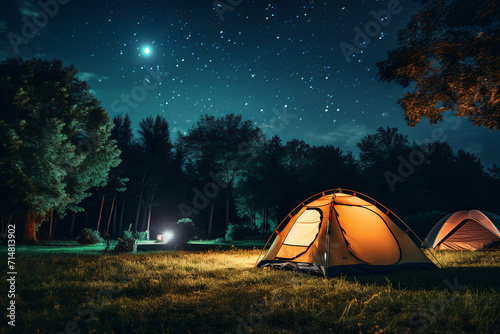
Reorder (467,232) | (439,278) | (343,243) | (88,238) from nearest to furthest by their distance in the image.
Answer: (439,278) < (343,243) < (467,232) < (88,238)

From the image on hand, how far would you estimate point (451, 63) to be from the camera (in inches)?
386

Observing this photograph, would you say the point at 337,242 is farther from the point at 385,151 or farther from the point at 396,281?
the point at 385,151

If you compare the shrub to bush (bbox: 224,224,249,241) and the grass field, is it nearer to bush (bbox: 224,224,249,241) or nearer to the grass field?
bush (bbox: 224,224,249,241)

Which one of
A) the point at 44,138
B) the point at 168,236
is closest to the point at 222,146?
the point at 168,236

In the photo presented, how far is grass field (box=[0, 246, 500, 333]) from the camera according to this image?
3.79 meters

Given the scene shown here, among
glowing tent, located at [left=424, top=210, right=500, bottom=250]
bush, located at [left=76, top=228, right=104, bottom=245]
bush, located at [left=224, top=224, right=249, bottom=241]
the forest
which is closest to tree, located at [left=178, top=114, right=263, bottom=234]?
the forest

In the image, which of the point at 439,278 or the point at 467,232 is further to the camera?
the point at 467,232

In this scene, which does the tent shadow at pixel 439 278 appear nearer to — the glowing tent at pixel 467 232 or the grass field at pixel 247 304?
the grass field at pixel 247 304

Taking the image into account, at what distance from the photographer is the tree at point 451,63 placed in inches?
343

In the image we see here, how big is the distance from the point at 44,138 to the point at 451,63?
21.6 m

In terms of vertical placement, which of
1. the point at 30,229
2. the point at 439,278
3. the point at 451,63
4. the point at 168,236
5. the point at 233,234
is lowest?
the point at 168,236

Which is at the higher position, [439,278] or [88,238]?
[439,278]

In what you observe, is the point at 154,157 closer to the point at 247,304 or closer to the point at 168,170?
the point at 168,170

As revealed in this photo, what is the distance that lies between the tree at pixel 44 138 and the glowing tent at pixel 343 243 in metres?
15.4
